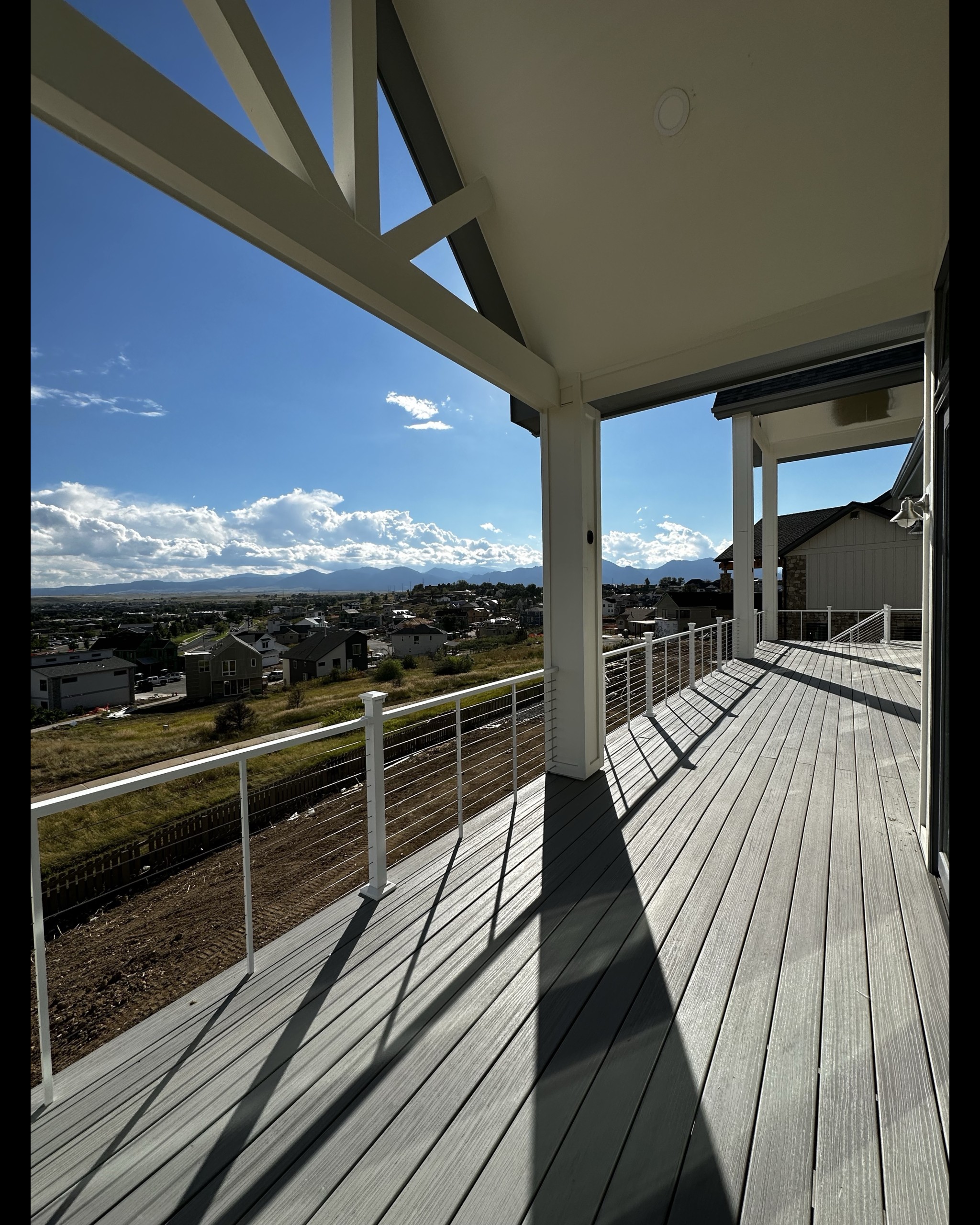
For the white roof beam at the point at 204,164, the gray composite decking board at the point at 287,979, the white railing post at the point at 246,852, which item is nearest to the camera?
the white roof beam at the point at 204,164

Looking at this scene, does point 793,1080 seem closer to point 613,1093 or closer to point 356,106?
point 613,1093

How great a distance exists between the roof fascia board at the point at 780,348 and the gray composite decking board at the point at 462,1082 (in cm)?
260

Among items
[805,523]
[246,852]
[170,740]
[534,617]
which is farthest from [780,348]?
[805,523]

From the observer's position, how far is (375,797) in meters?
2.36

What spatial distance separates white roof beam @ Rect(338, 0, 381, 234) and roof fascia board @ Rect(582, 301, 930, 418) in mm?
1641

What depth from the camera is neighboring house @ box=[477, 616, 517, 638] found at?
4.21 metres

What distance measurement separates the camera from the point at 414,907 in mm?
2230

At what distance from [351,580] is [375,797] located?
2.79 metres

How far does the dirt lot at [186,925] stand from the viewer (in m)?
3.01

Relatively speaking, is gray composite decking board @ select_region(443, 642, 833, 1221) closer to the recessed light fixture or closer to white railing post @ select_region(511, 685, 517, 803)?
white railing post @ select_region(511, 685, 517, 803)

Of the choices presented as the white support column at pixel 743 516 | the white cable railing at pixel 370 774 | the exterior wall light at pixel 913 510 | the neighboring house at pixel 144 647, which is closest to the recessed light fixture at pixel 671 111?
the exterior wall light at pixel 913 510

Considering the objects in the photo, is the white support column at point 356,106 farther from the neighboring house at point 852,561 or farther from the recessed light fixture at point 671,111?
the neighboring house at point 852,561

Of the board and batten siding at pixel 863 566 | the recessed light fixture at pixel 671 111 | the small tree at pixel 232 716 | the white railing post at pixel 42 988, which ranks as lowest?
the white railing post at pixel 42 988

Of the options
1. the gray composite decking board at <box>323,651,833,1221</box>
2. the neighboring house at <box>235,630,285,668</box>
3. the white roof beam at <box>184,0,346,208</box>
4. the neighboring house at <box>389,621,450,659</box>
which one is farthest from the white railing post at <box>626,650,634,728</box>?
the white roof beam at <box>184,0,346,208</box>
